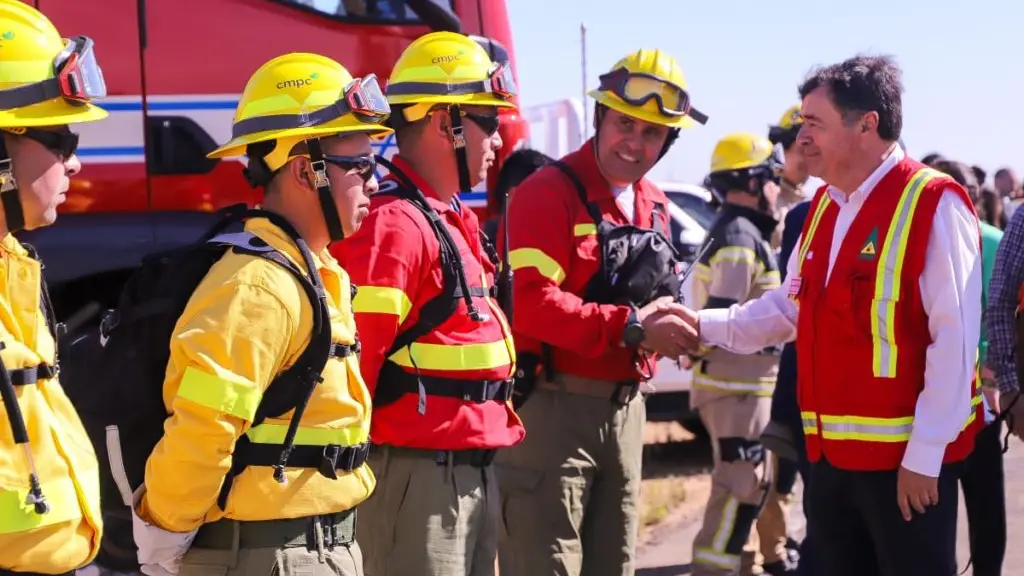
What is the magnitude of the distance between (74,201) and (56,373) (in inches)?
104

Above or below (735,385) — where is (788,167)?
above

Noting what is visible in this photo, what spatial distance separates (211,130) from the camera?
5.05 meters

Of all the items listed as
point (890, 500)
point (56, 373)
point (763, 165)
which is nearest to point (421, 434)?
point (56, 373)

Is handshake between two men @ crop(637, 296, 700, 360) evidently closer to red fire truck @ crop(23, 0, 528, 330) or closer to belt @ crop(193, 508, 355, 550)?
red fire truck @ crop(23, 0, 528, 330)

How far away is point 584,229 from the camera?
13.6ft

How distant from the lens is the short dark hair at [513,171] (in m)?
5.39

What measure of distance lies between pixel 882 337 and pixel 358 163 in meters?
1.53

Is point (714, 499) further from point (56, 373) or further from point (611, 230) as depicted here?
point (56, 373)

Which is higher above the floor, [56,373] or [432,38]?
[432,38]

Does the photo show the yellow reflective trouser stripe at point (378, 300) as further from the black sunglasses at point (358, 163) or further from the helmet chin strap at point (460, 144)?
the helmet chin strap at point (460, 144)

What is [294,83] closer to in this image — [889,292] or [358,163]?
[358,163]

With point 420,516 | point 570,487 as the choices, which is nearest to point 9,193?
point 420,516

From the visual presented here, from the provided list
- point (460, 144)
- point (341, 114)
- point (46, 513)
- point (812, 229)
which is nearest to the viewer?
point (46, 513)

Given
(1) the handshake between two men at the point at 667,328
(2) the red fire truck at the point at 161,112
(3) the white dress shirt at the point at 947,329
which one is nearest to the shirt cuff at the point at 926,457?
(3) the white dress shirt at the point at 947,329
